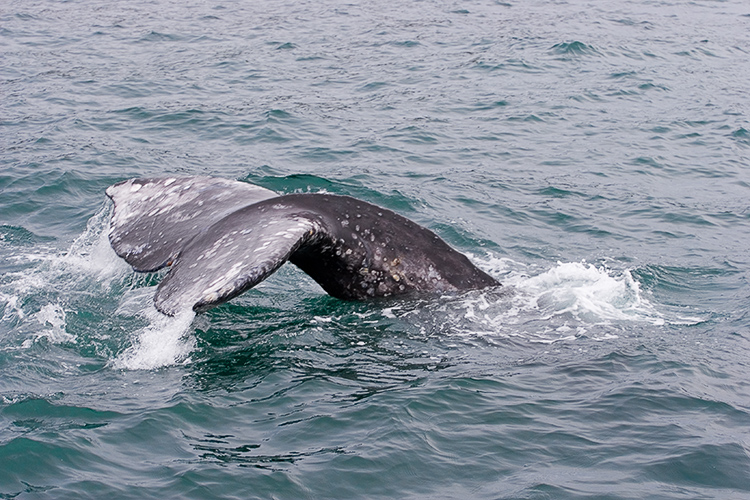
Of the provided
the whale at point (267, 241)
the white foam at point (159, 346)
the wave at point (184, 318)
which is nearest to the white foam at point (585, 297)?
the wave at point (184, 318)

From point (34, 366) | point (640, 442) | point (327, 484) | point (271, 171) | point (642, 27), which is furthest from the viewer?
point (642, 27)

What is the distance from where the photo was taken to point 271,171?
528 inches

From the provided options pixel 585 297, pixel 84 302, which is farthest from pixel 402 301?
pixel 84 302

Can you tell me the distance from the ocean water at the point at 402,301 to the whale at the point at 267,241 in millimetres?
308

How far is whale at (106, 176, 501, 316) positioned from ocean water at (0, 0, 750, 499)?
1.01ft

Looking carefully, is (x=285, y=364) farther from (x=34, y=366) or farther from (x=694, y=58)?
(x=694, y=58)

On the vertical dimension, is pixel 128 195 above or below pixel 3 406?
above

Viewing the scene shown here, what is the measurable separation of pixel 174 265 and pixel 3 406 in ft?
→ 5.25

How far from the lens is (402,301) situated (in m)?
7.32

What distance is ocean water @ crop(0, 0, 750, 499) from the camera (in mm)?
5543

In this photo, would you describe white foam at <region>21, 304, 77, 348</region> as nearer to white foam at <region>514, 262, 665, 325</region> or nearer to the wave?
the wave

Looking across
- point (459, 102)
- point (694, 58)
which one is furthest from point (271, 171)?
point (694, 58)

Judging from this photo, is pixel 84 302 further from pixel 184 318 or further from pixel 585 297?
pixel 585 297

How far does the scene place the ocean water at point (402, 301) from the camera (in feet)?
18.2
